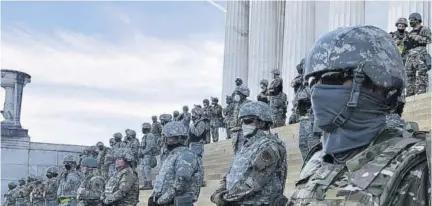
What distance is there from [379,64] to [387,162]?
1.09ft

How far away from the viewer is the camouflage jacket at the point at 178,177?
828 cm

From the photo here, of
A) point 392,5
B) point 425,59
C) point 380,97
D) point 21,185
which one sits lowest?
point 21,185

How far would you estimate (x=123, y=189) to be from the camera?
998 centimetres

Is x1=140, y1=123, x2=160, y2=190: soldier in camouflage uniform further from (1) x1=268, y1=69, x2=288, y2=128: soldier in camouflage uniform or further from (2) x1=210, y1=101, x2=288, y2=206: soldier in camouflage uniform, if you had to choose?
(2) x1=210, y1=101, x2=288, y2=206: soldier in camouflage uniform

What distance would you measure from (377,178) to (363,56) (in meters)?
0.41

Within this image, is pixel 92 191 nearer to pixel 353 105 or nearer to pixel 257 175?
pixel 257 175

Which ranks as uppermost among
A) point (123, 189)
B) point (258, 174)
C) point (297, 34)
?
point (297, 34)

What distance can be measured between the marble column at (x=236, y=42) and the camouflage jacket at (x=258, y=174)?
21.1 m

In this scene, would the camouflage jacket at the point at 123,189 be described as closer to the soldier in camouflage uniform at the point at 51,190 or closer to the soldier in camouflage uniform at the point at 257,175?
the soldier in camouflage uniform at the point at 257,175

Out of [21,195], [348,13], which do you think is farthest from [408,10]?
[21,195]

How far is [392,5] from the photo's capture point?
1911cm

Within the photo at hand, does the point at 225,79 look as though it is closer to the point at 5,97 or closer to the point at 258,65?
the point at 258,65

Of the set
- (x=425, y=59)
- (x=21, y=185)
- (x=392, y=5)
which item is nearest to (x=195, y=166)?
(x=425, y=59)

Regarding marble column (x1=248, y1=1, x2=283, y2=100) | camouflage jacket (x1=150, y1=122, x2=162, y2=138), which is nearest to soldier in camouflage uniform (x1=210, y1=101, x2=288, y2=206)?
camouflage jacket (x1=150, y1=122, x2=162, y2=138)
